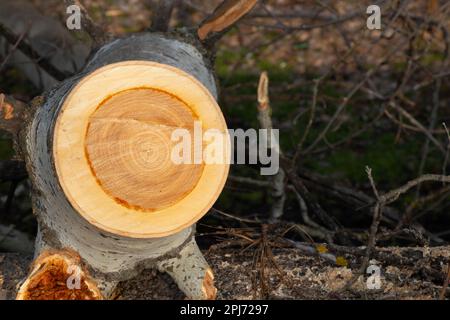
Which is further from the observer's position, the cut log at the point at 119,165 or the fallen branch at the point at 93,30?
the fallen branch at the point at 93,30

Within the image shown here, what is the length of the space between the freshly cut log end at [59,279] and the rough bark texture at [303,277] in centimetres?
21

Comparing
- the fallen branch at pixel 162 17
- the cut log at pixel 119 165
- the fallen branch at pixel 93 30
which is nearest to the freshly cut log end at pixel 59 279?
the cut log at pixel 119 165

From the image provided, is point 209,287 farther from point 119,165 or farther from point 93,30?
point 93,30

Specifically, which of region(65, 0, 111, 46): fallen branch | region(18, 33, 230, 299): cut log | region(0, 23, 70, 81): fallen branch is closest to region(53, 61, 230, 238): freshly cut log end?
region(18, 33, 230, 299): cut log

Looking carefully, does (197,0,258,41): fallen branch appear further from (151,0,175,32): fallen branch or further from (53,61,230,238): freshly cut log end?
(53,61,230,238): freshly cut log end

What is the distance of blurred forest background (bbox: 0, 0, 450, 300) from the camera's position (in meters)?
3.67

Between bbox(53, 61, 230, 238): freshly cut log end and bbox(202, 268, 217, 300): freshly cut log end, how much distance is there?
1.26ft

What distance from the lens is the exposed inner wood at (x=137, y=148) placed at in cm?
229

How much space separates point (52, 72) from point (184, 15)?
2.09 meters

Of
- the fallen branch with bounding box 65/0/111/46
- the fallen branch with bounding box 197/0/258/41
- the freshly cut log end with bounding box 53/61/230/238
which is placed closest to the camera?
the freshly cut log end with bounding box 53/61/230/238

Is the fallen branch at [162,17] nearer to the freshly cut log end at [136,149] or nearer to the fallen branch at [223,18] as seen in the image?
the fallen branch at [223,18]

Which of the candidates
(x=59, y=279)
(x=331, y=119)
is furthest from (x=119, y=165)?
(x=331, y=119)
